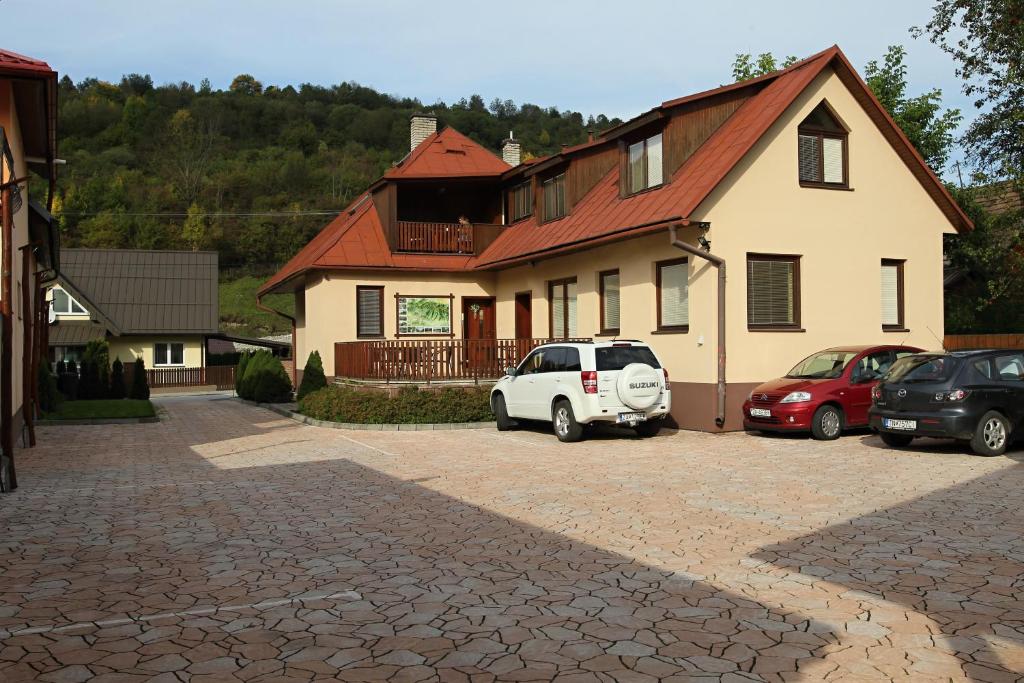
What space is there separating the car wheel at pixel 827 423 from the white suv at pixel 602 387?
2629mm

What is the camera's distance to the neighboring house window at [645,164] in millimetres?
20641

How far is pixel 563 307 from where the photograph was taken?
23547mm

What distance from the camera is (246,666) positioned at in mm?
4836

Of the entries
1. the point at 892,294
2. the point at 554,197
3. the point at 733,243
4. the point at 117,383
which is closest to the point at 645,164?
the point at 733,243

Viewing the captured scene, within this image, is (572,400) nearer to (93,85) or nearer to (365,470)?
(365,470)

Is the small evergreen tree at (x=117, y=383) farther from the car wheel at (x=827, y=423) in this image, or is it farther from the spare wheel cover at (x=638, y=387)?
the car wheel at (x=827, y=423)

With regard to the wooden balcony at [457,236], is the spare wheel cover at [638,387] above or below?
below

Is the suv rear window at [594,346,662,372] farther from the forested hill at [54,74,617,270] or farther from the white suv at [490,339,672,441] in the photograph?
the forested hill at [54,74,617,270]

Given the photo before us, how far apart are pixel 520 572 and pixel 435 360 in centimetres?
1422

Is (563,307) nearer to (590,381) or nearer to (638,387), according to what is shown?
(590,381)

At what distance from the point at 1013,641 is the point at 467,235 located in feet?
77.2

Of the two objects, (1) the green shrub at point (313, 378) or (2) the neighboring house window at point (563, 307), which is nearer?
(2) the neighboring house window at point (563, 307)

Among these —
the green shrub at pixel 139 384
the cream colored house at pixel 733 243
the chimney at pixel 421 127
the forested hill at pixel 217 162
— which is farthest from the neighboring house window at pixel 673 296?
the forested hill at pixel 217 162

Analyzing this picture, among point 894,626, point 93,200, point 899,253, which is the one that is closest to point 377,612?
point 894,626
